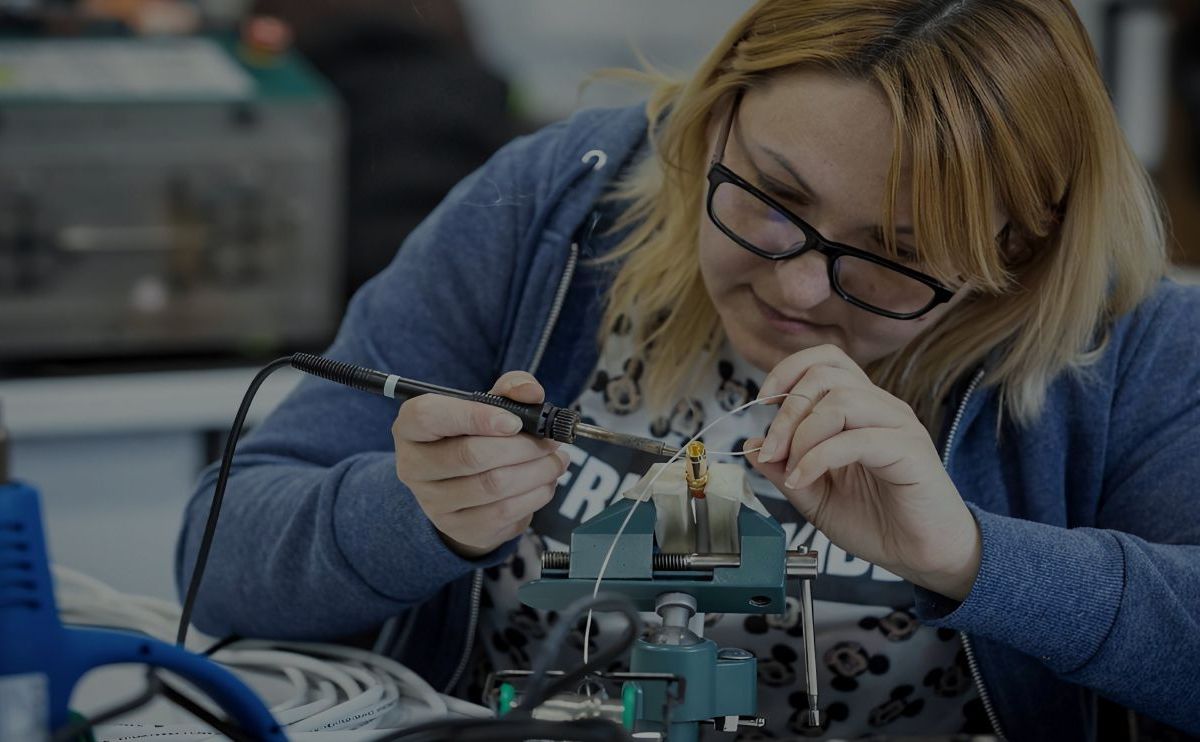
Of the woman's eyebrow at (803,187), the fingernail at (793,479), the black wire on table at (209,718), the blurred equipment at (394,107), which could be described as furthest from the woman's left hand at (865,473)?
the blurred equipment at (394,107)

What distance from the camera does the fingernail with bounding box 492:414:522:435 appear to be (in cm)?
81

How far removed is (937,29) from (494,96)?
64.1 inches

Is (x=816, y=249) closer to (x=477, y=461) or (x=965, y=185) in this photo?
(x=965, y=185)

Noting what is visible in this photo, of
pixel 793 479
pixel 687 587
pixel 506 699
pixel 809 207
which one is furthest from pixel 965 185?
pixel 506 699

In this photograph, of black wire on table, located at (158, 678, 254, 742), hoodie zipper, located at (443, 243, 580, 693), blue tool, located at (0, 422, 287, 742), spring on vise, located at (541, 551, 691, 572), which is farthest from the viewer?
hoodie zipper, located at (443, 243, 580, 693)

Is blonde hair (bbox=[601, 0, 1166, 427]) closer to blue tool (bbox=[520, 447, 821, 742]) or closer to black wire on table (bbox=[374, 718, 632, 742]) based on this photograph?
blue tool (bbox=[520, 447, 821, 742])

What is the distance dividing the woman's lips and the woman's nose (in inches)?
1.7

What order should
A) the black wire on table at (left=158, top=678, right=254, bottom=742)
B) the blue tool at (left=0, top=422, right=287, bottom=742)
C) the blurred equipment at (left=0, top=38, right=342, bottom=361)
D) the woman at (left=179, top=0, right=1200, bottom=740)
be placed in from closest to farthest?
1. the blue tool at (left=0, top=422, right=287, bottom=742)
2. the black wire on table at (left=158, top=678, right=254, bottom=742)
3. the woman at (left=179, top=0, right=1200, bottom=740)
4. the blurred equipment at (left=0, top=38, right=342, bottom=361)

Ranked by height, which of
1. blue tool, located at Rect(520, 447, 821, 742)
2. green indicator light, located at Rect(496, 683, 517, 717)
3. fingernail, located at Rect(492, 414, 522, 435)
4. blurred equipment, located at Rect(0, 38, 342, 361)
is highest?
fingernail, located at Rect(492, 414, 522, 435)

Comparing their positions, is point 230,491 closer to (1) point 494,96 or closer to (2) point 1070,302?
(2) point 1070,302

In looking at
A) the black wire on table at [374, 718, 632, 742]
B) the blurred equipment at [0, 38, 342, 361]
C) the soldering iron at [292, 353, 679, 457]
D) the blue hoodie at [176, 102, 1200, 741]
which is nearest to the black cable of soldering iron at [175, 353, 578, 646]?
the soldering iron at [292, 353, 679, 457]

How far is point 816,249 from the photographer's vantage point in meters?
0.95

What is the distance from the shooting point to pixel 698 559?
79cm

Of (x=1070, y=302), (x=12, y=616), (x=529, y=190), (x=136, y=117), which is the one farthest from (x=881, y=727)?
(x=136, y=117)
